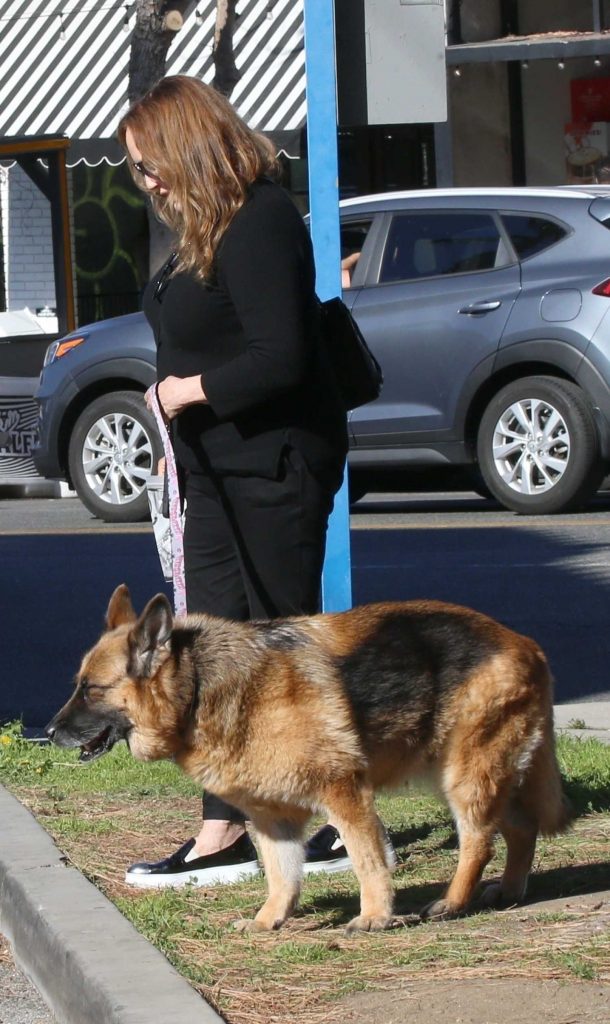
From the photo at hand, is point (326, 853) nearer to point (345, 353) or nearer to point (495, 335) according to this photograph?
point (345, 353)

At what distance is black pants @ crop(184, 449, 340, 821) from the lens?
13.9 ft

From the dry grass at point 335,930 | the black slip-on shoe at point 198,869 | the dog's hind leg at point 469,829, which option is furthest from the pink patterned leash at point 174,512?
the dog's hind leg at point 469,829

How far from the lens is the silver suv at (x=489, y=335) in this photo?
11.2 m

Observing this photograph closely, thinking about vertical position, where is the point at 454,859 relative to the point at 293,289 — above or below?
below

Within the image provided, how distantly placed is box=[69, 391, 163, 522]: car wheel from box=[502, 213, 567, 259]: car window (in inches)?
113

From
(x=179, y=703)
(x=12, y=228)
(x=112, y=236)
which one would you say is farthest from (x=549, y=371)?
A: (x=112, y=236)

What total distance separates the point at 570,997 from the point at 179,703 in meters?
1.07

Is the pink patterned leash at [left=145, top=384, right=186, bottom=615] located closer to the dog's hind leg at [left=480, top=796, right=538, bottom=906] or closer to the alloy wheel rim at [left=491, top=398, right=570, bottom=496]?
the dog's hind leg at [left=480, top=796, right=538, bottom=906]

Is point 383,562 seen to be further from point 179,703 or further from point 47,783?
point 179,703

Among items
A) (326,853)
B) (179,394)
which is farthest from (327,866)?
(179,394)

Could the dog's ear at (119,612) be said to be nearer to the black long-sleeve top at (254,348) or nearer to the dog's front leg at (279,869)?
the black long-sleeve top at (254,348)

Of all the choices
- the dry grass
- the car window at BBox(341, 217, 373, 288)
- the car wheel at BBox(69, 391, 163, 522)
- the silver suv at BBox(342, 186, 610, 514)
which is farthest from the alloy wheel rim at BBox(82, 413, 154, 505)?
the dry grass

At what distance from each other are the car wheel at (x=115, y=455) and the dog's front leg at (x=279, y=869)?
823 cm

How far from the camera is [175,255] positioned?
431cm
